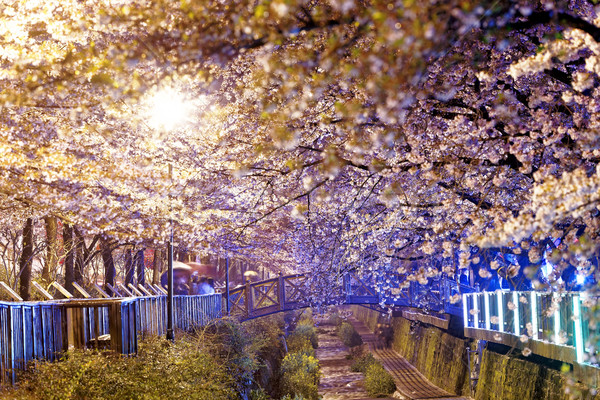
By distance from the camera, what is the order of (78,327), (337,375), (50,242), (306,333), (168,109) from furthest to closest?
1. (306,333)
2. (337,375)
3. (50,242)
4. (78,327)
5. (168,109)

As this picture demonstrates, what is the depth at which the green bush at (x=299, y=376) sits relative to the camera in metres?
24.1

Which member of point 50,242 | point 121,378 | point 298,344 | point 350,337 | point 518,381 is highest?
point 50,242

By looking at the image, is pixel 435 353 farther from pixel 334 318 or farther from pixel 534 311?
pixel 334 318

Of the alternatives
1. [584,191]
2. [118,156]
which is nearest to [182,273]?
[118,156]

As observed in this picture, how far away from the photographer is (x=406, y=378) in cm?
3106

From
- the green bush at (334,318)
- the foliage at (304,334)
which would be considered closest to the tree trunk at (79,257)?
the foliage at (304,334)

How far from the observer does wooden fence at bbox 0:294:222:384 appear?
9.73 m

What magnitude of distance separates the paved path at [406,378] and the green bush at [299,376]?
14.0 feet

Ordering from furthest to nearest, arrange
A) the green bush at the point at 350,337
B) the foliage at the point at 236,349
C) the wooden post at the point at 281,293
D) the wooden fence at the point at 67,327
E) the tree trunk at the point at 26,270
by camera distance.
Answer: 1. the green bush at the point at 350,337
2. the wooden post at the point at 281,293
3. the tree trunk at the point at 26,270
4. the foliage at the point at 236,349
5. the wooden fence at the point at 67,327

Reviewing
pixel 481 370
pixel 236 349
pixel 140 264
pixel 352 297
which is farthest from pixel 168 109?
pixel 352 297

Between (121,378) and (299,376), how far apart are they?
53.1 ft

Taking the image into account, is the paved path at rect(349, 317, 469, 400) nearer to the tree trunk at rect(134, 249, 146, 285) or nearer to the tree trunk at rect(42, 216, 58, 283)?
the tree trunk at rect(134, 249, 146, 285)

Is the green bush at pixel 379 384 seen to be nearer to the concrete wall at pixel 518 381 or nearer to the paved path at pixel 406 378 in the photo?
the paved path at pixel 406 378

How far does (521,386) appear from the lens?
1631 centimetres
